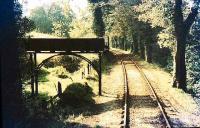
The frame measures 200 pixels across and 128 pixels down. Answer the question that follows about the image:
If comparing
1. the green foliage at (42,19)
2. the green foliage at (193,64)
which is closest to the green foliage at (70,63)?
the green foliage at (193,64)

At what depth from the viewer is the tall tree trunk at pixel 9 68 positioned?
16.8 meters

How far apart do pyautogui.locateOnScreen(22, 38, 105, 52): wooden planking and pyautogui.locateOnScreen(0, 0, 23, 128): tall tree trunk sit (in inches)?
405

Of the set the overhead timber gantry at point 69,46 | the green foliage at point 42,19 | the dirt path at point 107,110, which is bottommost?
the dirt path at point 107,110

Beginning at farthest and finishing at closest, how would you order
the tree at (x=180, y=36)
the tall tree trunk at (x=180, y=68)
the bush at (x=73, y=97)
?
the tall tree trunk at (x=180, y=68)
the tree at (x=180, y=36)
the bush at (x=73, y=97)

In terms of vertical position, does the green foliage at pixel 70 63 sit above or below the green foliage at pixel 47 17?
below

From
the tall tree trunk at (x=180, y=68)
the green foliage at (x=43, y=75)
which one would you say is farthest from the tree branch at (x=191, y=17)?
the green foliage at (x=43, y=75)

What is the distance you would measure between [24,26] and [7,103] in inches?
159

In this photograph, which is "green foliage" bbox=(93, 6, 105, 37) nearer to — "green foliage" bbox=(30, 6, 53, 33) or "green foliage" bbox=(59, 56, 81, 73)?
"green foliage" bbox=(59, 56, 81, 73)

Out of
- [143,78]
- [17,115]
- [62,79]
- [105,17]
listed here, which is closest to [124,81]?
[143,78]

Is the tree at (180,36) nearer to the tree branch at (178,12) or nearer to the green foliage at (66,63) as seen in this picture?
the tree branch at (178,12)

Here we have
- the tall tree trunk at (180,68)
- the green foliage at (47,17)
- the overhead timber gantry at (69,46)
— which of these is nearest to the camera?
the overhead timber gantry at (69,46)

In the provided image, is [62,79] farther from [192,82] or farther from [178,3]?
[192,82]

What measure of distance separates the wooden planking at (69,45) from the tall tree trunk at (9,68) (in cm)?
1028

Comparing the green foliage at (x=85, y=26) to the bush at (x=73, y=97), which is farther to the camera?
the green foliage at (x=85, y=26)
